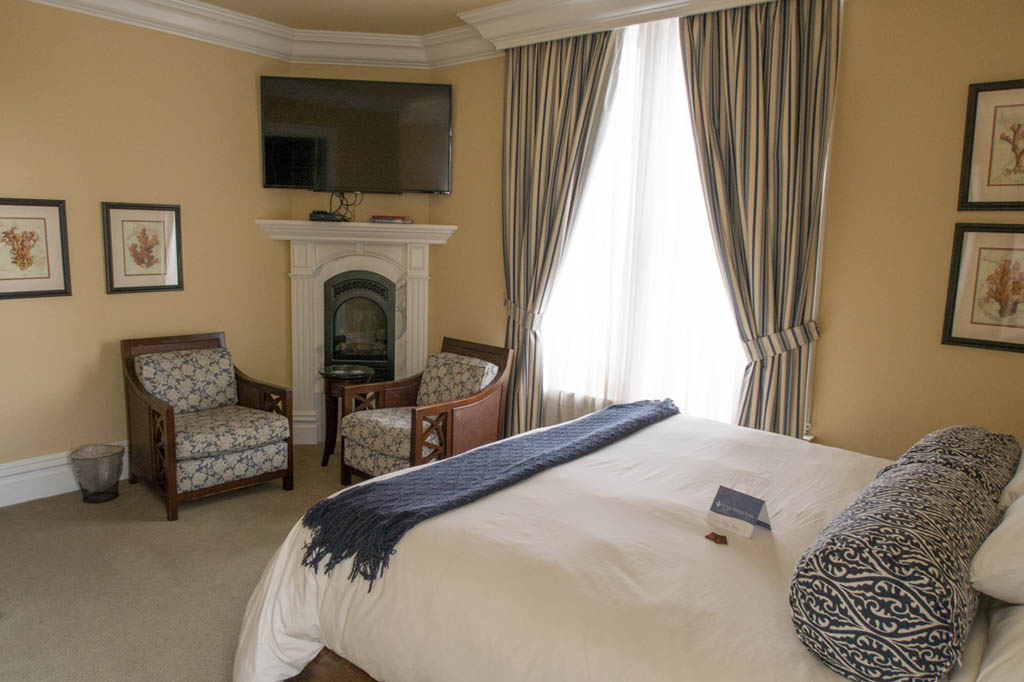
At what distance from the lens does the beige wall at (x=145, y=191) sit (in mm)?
3906

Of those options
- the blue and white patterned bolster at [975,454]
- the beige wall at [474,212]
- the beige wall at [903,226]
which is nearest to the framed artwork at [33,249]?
the beige wall at [474,212]

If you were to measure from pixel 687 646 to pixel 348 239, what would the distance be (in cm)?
409

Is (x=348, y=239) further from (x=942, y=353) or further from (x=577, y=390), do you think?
(x=942, y=353)

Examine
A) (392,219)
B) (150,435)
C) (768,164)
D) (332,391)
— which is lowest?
(150,435)

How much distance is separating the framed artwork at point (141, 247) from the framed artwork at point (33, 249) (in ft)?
0.81

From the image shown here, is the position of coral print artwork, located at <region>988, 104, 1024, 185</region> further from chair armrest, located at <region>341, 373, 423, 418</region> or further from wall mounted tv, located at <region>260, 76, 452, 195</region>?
chair armrest, located at <region>341, 373, 423, 418</region>

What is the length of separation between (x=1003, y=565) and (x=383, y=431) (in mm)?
3170

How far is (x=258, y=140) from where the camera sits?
194 inches

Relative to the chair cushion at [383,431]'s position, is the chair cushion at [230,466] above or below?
below

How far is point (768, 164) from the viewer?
345 cm

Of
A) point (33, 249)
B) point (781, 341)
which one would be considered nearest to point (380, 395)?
point (33, 249)

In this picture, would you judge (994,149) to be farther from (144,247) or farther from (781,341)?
(144,247)

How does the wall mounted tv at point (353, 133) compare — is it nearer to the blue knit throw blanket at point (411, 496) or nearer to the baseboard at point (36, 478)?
the baseboard at point (36, 478)

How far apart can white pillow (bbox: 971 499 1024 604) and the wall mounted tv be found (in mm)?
4105
